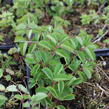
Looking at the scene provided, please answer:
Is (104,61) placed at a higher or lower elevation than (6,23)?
lower

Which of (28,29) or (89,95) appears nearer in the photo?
(89,95)

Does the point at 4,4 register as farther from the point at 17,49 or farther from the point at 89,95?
the point at 89,95

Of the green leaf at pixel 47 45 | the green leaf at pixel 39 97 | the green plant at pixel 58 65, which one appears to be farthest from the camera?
the green leaf at pixel 47 45

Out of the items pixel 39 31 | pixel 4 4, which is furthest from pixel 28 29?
pixel 4 4

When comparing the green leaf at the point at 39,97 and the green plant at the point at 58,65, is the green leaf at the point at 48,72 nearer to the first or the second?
the green plant at the point at 58,65

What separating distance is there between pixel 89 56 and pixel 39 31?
38 centimetres

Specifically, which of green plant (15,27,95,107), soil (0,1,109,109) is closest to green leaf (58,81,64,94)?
green plant (15,27,95,107)

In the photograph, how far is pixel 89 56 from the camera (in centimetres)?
142

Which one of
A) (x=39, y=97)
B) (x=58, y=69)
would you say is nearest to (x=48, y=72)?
(x=58, y=69)

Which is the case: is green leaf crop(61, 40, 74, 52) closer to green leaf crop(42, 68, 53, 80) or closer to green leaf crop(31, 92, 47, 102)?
green leaf crop(42, 68, 53, 80)

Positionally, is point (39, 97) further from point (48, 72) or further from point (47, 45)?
point (47, 45)

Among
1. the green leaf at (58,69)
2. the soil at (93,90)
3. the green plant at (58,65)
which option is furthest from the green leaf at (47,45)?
the soil at (93,90)

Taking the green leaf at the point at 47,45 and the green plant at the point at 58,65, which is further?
the green leaf at the point at 47,45

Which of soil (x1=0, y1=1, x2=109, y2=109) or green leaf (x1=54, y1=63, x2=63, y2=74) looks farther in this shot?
soil (x1=0, y1=1, x2=109, y2=109)
